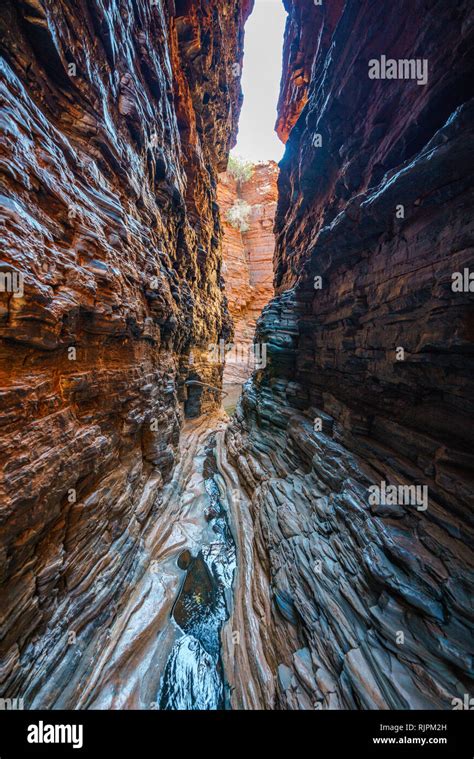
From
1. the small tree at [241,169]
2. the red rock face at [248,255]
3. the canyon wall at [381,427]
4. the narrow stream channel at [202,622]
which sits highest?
the small tree at [241,169]

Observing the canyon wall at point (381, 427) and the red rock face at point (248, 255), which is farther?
the red rock face at point (248, 255)

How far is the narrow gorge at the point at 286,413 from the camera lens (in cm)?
354

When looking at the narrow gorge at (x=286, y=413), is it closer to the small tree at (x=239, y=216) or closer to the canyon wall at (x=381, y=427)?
the canyon wall at (x=381, y=427)

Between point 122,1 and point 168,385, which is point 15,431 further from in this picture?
point 122,1

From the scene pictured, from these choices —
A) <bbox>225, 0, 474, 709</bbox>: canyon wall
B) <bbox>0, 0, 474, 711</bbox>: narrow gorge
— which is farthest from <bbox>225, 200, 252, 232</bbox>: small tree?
<bbox>225, 0, 474, 709</bbox>: canyon wall

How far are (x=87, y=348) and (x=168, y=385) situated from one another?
4.97 metres

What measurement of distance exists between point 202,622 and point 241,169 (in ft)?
157

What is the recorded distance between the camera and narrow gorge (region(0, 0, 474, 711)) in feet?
11.6

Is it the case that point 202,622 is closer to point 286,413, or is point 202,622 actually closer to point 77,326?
point 286,413

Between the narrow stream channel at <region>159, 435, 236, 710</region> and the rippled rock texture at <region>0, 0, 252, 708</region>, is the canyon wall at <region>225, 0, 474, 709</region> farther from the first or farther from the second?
the rippled rock texture at <region>0, 0, 252, 708</region>

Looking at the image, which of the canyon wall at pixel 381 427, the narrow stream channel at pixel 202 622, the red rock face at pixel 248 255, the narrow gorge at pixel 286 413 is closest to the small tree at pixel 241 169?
the red rock face at pixel 248 255

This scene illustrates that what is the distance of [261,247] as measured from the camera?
3475 centimetres

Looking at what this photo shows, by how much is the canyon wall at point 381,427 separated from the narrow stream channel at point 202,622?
52 centimetres
